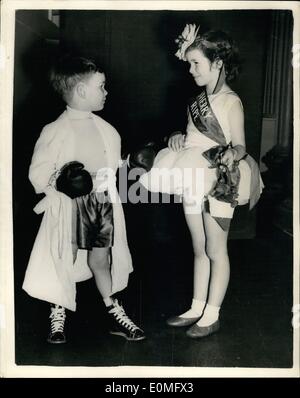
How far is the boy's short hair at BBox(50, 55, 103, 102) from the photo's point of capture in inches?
95.2

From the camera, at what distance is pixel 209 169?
242 centimetres

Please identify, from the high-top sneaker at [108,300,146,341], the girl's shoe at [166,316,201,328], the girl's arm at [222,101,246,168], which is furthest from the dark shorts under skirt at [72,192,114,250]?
the girl's arm at [222,101,246,168]

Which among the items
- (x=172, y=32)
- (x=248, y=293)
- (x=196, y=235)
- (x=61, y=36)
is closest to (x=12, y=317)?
(x=196, y=235)

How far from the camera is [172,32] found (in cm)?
243

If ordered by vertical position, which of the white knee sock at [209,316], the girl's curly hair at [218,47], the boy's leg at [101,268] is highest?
the girl's curly hair at [218,47]

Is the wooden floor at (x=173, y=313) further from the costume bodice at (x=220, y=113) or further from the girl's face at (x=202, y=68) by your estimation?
the girl's face at (x=202, y=68)

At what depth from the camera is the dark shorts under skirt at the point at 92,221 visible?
8.06ft

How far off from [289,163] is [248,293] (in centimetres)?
57

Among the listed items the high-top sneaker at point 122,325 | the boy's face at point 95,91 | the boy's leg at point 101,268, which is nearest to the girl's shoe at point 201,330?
the high-top sneaker at point 122,325

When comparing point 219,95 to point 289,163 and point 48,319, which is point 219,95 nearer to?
point 289,163

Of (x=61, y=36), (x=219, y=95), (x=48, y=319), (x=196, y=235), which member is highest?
(x=61, y=36)

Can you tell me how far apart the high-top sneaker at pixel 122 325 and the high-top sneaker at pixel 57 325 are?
7.7 inches

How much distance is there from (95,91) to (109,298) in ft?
2.82

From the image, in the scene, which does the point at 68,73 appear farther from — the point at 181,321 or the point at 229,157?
the point at 181,321
